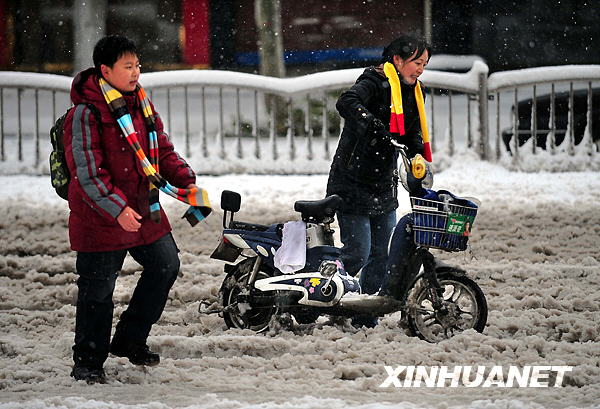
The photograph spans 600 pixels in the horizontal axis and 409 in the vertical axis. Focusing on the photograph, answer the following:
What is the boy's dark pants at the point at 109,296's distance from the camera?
5148 millimetres

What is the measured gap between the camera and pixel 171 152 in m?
5.41

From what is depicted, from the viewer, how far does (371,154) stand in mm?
6254

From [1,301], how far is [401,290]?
283 centimetres

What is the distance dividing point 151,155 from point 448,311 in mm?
1923

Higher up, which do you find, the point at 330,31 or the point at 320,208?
the point at 330,31

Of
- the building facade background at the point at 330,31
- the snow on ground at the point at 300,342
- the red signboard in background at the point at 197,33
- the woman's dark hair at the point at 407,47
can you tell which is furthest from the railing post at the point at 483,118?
the red signboard in background at the point at 197,33

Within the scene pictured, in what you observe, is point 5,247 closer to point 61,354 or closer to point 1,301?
point 1,301

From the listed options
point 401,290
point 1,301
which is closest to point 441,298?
point 401,290

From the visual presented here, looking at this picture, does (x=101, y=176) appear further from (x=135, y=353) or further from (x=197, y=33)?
(x=197, y=33)

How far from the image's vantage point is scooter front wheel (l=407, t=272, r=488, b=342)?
5.93 meters

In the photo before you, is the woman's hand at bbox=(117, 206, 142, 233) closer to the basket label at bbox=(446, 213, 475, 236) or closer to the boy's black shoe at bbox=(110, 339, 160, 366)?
the boy's black shoe at bbox=(110, 339, 160, 366)

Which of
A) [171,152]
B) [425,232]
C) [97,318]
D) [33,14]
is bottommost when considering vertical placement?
[97,318]

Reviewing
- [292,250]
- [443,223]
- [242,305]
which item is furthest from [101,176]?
[443,223]

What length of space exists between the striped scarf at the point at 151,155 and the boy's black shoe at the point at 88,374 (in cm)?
80
